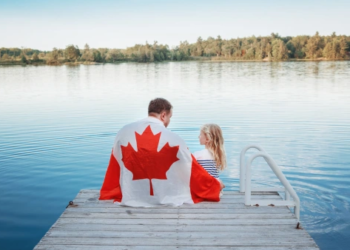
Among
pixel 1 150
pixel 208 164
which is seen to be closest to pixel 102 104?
pixel 1 150

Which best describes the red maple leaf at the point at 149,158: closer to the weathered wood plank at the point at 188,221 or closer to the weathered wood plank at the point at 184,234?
the weathered wood plank at the point at 188,221

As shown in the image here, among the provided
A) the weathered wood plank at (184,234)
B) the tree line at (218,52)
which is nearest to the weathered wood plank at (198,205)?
the weathered wood plank at (184,234)

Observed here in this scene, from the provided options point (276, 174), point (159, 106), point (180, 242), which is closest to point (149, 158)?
point (159, 106)

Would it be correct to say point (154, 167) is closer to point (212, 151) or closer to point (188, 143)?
point (212, 151)

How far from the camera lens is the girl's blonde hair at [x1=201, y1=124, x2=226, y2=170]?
5.36m

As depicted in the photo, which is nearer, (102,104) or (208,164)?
(208,164)

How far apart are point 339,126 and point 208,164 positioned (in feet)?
32.9

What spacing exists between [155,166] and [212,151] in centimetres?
86

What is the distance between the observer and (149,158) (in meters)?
4.95

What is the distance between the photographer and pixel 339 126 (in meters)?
14.1

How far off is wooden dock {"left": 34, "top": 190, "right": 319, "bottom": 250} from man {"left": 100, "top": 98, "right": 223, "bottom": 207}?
16 centimetres

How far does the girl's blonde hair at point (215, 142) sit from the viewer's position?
5.36 metres

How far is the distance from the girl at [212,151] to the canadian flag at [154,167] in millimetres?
281

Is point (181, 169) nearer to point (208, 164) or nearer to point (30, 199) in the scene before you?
point (208, 164)
